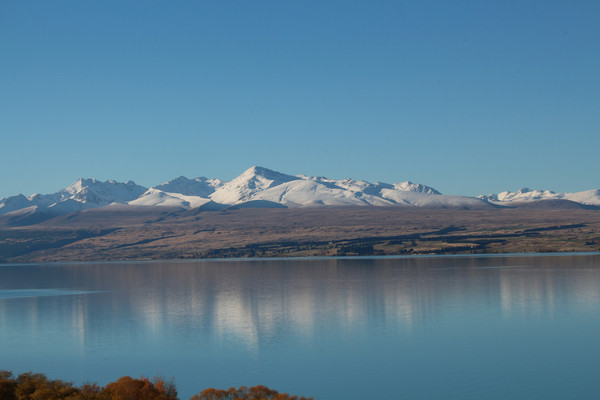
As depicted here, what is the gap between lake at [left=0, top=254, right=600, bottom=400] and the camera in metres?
40.8

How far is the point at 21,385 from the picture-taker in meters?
31.8

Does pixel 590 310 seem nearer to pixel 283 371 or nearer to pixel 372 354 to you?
pixel 372 354

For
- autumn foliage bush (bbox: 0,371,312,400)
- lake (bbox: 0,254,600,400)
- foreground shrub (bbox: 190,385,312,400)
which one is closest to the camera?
autumn foliage bush (bbox: 0,371,312,400)

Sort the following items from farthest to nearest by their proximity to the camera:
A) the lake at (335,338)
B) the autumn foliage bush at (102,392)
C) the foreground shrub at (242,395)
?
the lake at (335,338) < the foreground shrub at (242,395) < the autumn foliage bush at (102,392)

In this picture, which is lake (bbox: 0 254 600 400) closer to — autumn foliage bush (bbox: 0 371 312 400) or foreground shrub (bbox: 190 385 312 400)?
foreground shrub (bbox: 190 385 312 400)

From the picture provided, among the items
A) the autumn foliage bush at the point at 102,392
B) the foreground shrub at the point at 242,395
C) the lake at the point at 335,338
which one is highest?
the autumn foliage bush at the point at 102,392

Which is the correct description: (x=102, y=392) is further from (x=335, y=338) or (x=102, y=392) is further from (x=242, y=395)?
(x=335, y=338)

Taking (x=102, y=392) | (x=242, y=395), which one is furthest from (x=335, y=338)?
(x=102, y=392)

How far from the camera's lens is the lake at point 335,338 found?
134 ft

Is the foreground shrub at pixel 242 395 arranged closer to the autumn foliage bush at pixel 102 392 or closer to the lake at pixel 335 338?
the autumn foliage bush at pixel 102 392

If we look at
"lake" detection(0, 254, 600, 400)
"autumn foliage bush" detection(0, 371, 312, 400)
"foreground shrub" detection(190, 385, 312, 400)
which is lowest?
"lake" detection(0, 254, 600, 400)

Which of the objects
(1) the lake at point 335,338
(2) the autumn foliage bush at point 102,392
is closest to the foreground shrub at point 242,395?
(2) the autumn foliage bush at point 102,392

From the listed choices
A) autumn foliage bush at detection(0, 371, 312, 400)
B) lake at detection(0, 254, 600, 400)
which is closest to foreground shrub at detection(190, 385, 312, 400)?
autumn foliage bush at detection(0, 371, 312, 400)

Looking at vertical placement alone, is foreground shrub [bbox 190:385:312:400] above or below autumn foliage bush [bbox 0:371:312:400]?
below
